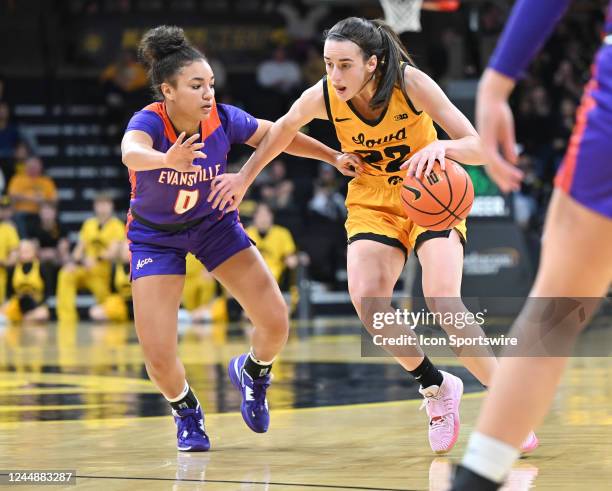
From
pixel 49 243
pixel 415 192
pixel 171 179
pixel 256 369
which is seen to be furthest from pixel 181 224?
pixel 49 243

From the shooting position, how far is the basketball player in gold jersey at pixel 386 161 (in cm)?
507

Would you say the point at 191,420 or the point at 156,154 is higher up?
the point at 156,154

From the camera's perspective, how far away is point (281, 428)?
19.4ft

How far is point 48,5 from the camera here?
20609 millimetres

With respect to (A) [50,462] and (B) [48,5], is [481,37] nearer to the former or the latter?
(B) [48,5]

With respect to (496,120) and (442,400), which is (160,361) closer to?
(442,400)

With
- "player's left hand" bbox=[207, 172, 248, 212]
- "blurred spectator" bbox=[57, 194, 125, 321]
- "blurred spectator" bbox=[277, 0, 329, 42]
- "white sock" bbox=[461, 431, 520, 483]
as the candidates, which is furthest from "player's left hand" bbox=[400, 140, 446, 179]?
"blurred spectator" bbox=[277, 0, 329, 42]

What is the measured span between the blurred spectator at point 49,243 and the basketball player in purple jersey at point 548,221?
42.8ft

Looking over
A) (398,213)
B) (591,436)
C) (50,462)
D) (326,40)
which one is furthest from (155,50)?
(591,436)

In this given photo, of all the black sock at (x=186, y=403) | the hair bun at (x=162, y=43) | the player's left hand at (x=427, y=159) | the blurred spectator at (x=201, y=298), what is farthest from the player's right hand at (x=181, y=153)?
the blurred spectator at (x=201, y=298)

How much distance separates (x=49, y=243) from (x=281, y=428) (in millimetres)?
10696

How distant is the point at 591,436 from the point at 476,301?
7028 mm

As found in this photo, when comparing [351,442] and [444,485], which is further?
[351,442]

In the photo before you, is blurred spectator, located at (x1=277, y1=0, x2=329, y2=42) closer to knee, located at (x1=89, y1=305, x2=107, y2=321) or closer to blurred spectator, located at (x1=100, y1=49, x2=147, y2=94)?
blurred spectator, located at (x1=100, y1=49, x2=147, y2=94)
